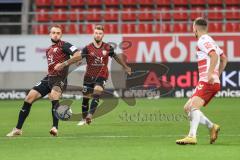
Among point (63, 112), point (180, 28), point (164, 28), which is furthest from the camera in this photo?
point (180, 28)

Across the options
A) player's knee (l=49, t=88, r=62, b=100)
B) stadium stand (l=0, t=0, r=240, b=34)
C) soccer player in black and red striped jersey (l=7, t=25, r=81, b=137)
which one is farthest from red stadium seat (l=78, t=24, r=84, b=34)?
player's knee (l=49, t=88, r=62, b=100)

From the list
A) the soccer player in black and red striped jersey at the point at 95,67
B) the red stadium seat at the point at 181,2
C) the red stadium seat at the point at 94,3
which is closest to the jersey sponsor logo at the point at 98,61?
the soccer player in black and red striped jersey at the point at 95,67

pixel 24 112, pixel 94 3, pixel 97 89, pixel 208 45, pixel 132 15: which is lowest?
pixel 24 112

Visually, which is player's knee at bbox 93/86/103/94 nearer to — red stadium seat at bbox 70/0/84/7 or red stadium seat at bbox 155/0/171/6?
red stadium seat at bbox 70/0/84/7

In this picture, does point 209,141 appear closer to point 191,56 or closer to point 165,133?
point 165,133

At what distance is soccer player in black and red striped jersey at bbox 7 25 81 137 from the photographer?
43.2ft

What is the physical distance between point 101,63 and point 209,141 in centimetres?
507

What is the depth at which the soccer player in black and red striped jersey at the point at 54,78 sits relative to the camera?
13.2 meters

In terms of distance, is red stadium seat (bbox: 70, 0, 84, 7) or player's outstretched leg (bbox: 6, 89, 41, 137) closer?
player's outstretched leg (bbox: 6, 89, 41, 137)

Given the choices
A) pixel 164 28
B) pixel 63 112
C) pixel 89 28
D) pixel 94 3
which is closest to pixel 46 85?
pixel 63 112

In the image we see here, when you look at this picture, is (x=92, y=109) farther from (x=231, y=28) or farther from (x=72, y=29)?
(x=231, y=28)

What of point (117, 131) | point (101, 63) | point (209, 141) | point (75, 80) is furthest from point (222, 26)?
point (209, 141)

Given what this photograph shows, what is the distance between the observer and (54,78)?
13539 mm

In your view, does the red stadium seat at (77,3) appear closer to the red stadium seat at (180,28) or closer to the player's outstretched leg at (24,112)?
the red stadium seat at (180,28)
